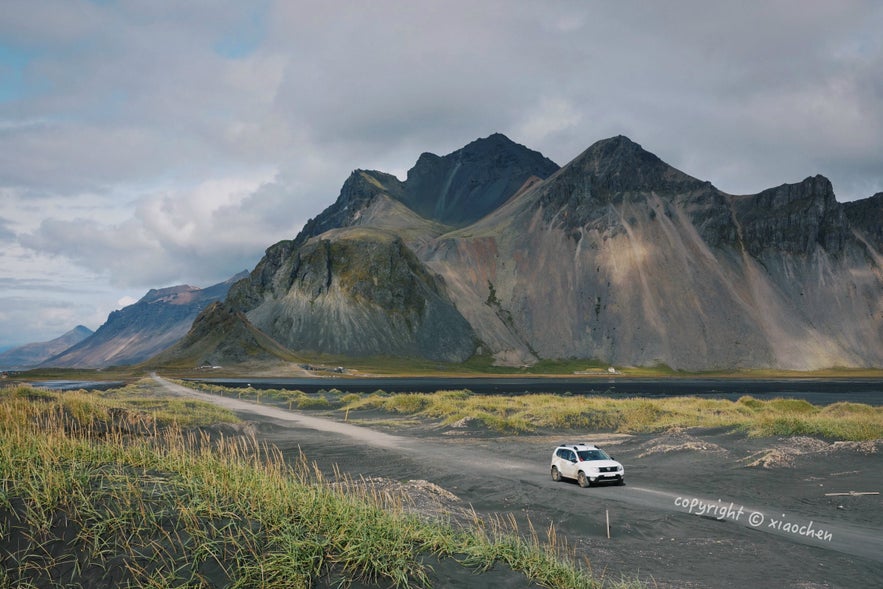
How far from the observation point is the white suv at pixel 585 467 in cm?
2688

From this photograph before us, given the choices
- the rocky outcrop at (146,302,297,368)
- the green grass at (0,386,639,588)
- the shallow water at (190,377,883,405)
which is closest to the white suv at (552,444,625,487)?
the green grass at (0,386,639,588)

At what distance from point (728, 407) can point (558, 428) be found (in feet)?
76.1

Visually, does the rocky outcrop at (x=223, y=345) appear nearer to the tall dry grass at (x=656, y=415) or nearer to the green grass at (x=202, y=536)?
the tall dry grass at (x=656, y=415)

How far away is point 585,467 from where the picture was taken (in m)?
27.0

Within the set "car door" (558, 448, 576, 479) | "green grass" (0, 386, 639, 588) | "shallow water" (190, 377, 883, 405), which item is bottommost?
"shallow water" (190, 377, 883, 405)

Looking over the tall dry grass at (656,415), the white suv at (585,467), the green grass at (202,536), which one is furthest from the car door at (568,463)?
the tall dry grass at (656,415)

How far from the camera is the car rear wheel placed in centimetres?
2686

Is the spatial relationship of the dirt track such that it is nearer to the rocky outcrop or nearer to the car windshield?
the car windshield

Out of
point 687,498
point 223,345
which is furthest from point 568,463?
point 223,345

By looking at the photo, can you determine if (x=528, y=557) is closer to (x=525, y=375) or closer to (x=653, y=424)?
(x=653, y=424)

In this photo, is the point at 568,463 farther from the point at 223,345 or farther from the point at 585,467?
the point at 223,345

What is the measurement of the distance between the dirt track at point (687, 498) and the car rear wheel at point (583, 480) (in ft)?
1.00

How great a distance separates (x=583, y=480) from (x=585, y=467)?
629 millimetres

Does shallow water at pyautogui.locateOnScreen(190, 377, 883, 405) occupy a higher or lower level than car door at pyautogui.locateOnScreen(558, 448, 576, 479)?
lower
